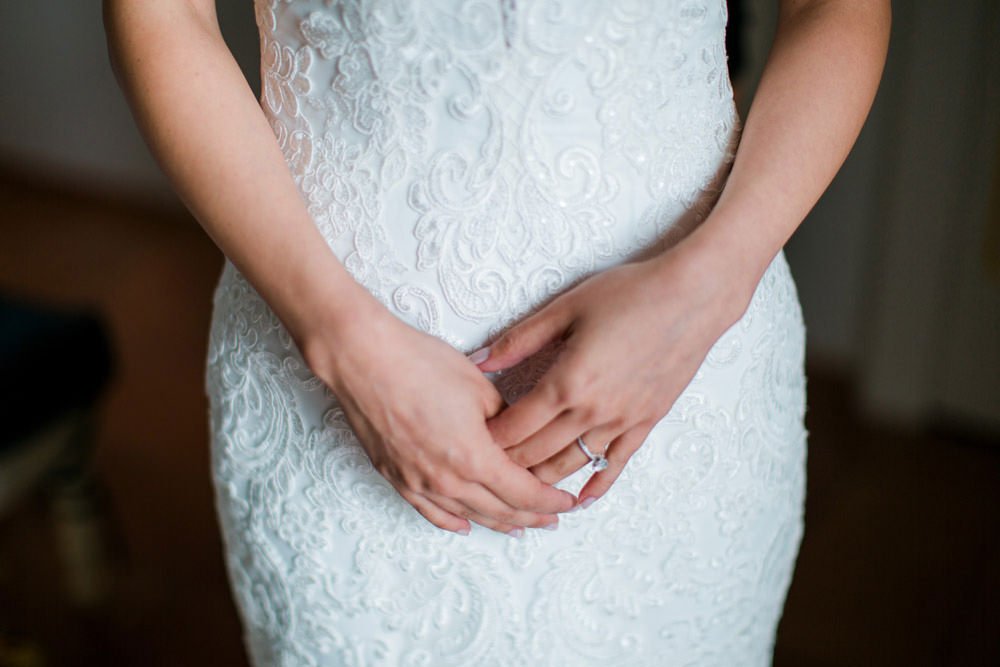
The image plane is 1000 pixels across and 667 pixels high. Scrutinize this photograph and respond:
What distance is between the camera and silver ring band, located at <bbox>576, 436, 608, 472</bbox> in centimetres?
77

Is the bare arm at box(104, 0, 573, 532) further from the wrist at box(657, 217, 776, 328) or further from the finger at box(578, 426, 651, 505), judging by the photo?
the wrist at box(657, 217, 776, 328)

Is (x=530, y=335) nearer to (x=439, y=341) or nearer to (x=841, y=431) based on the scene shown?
(x=439, y=341)

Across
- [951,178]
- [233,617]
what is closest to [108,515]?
[233,617]

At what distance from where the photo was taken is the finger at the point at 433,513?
2.60 feet

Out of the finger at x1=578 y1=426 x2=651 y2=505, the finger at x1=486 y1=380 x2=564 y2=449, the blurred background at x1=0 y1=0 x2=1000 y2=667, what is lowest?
the blurred background at x1=0 y1=0 x2=1000 y2=667

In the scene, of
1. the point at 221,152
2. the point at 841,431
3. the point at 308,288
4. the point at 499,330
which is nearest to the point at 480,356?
the point at 499,330

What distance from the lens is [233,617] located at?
2016 millimetres

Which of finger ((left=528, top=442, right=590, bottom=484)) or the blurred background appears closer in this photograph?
finger ((left=528, top=442, right=590, bottom=484))

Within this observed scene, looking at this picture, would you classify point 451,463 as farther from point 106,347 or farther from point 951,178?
point 951,178

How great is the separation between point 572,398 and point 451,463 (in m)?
0.10

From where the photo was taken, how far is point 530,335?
0.76 metres

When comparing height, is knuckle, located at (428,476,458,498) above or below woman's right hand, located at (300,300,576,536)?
below

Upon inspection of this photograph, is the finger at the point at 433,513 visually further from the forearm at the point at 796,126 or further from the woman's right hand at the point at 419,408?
the forearm at the point at 796,126

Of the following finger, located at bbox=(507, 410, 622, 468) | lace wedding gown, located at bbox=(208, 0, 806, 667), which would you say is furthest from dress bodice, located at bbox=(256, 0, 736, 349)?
finger, located at bbox=(507, 410, 622, 468)
